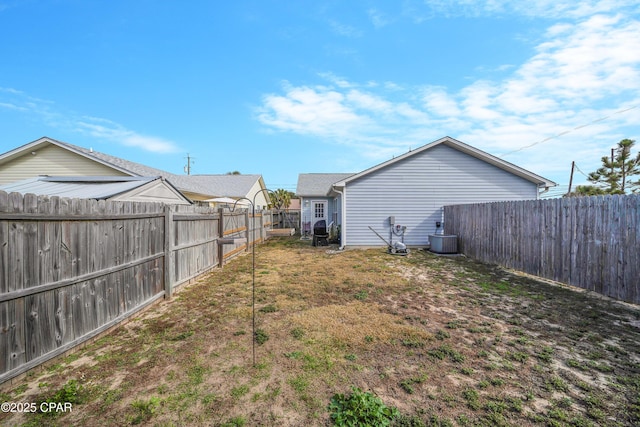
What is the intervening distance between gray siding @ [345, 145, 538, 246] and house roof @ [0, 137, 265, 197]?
9.20 m

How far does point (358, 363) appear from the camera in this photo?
2.84 m

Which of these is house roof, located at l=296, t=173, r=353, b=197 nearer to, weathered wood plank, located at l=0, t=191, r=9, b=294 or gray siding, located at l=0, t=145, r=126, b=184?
gray siding, located at l=0, t=145, r=126, b=184

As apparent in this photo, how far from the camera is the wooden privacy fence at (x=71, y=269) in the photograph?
7.99 feet

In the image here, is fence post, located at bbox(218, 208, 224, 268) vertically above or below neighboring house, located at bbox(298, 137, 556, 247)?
below

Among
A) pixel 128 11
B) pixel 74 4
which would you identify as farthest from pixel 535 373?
pixel 74 4

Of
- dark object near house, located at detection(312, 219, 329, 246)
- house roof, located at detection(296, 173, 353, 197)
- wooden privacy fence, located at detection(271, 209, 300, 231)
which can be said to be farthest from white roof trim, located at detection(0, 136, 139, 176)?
wooden privacy fence, located at detection(271, 209, 300, 231)

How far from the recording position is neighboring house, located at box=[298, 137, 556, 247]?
11516mm

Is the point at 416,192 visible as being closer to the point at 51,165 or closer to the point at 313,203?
the point at 313,203

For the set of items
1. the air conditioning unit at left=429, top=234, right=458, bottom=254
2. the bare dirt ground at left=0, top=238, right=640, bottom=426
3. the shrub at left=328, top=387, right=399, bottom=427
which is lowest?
the bare dirt ground at left=0, top=238, right=640, bottom=426

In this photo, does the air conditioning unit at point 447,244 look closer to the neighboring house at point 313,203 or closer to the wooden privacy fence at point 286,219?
the neighboring house at point 313,203

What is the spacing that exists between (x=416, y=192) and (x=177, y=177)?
1680cm

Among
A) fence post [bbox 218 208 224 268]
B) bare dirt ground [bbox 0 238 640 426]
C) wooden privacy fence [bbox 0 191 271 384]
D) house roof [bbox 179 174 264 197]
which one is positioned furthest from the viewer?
house roof [bbox 179 174 264 197]

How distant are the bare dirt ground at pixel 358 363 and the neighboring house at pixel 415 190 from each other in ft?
21.0

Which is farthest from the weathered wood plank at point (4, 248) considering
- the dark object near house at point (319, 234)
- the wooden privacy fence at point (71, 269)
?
the dark object near house at point (319, 234)
